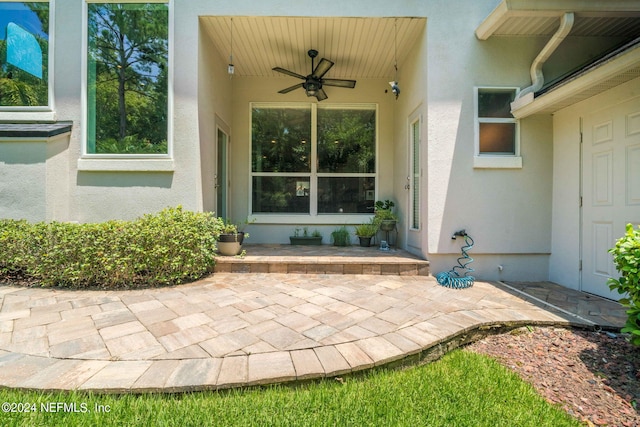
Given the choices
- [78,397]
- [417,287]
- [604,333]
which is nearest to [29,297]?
[78,397]

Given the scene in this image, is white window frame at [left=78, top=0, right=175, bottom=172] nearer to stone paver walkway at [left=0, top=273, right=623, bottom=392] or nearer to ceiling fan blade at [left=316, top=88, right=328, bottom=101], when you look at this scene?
stone paver walkway at [left=0, top=273, right=623, bottom=392]

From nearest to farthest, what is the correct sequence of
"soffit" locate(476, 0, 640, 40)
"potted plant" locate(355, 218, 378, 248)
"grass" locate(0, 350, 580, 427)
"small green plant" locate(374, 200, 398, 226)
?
"grass" locate(0, 350, 580, 427), "soffit" locate(476, 0, 640, 40), "small green plant" locate(374, 200, 398, 226), "potted plant" locate(355, 218, 378, 248)

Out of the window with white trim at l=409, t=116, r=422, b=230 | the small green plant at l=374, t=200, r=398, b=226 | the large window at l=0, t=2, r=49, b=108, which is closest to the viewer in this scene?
the large window at l=0, t=2, r=49, b=108

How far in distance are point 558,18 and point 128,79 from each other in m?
6.05

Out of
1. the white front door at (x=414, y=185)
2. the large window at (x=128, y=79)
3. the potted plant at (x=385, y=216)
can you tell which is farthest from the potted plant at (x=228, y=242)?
the white front door at (x=414, y=185)

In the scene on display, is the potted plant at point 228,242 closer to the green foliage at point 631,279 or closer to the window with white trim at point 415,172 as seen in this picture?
the window with white trim at point 415,172

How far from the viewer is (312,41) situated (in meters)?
4.95

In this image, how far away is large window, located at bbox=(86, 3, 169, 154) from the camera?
4324mm

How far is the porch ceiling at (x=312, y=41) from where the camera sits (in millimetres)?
4438

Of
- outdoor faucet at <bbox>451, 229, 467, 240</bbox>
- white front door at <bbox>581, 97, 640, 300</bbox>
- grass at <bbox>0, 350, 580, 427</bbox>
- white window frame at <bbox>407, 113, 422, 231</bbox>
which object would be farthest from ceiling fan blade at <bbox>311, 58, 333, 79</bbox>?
grass at <bbox>0, 350, 580, 427</bbox>

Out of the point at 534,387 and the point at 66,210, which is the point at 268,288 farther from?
the point at 66,210

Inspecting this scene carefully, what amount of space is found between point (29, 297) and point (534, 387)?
15.6 feet

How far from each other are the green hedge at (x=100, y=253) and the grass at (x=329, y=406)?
2.01 meters

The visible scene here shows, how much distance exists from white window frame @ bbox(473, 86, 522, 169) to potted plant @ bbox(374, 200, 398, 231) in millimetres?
1836
